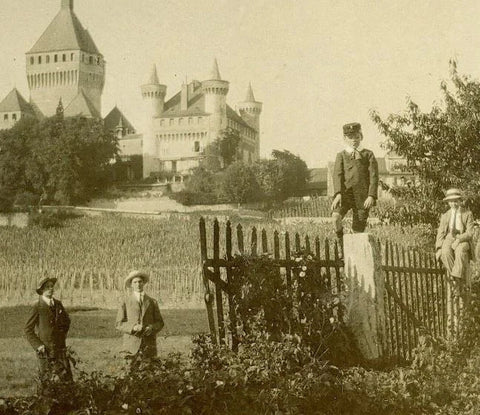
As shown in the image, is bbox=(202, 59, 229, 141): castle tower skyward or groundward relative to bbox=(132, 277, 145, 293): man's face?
skyward

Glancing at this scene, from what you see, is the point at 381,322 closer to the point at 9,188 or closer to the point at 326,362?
the point at 326,362

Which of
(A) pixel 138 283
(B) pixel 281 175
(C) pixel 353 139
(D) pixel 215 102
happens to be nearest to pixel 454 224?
(C) pixel 353 139

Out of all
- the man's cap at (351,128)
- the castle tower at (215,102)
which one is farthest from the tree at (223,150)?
the man's cap at (351,128)

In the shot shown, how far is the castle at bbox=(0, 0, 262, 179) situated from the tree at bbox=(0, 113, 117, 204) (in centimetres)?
1344

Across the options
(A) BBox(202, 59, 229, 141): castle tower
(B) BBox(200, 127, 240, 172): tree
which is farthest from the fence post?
(A) BBox(202, 59, 229, 141): castle tower

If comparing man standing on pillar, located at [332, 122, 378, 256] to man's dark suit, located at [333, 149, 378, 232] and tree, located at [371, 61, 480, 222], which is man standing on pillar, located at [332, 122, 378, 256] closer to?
man's dark suit, located at [333, 149, 378, 232]

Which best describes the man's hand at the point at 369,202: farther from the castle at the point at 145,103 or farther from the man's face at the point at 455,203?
the castle at the point at 145,103

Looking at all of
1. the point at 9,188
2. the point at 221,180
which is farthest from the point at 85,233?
the point at 221,180

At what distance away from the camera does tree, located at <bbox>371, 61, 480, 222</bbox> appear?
1345 centimetres

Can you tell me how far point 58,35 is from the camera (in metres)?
92.3

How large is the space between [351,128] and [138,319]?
3.41 m

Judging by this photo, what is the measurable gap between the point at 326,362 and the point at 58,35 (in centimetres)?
9082

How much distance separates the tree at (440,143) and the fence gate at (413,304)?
13.9 feet

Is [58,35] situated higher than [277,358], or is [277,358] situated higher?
[58,35]
